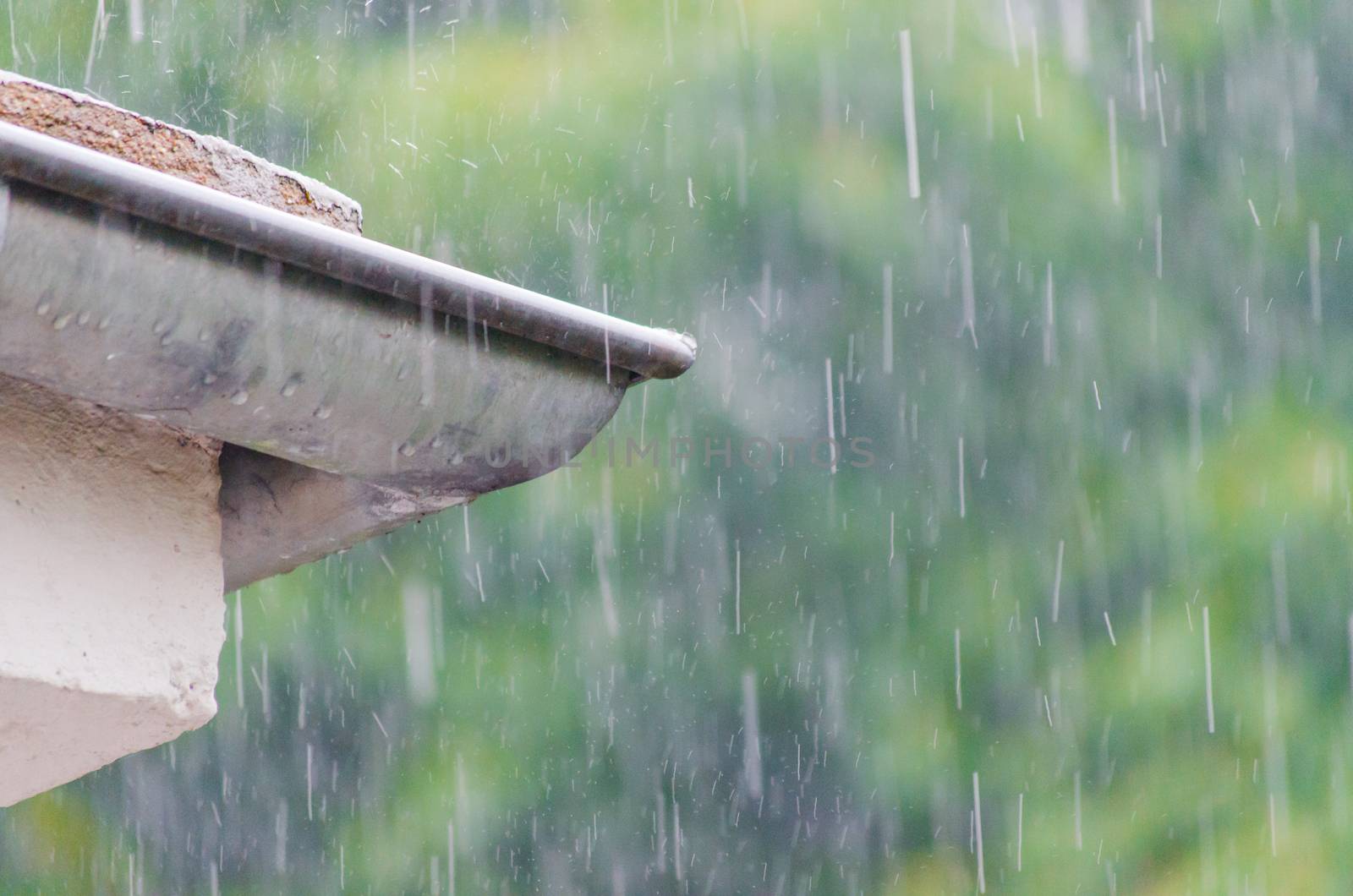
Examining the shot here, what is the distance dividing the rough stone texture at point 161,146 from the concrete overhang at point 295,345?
5.9 inches

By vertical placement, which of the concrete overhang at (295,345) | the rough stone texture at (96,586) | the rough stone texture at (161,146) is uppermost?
the rough stone texture at (161,146)

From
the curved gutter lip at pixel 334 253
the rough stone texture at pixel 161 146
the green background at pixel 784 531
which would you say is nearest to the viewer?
the curved gutter lip at pixel 334 253

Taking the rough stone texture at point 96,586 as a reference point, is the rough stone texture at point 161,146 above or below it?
above

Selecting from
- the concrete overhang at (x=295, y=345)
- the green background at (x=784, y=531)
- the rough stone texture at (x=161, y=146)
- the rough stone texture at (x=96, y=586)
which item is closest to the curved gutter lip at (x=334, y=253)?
the concrete overhang at (x=295, y=345)

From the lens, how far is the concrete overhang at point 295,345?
96cm

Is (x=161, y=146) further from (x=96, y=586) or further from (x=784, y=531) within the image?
(x=784, y=531)

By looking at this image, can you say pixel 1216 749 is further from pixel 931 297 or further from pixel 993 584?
pixel 931 297

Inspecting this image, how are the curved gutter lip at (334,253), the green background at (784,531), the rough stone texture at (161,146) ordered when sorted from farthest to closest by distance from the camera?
the green background at (784,531)
the rough stone texture at (161,146)
the curved gutter lip at (334,253)

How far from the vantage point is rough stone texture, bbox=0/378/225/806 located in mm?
1104

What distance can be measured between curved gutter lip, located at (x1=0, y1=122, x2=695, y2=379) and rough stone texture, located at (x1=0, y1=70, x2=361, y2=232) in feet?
0.47

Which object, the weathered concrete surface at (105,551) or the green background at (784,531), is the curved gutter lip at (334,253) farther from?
the green background at (784,531)

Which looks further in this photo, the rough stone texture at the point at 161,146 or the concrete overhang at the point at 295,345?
the rough stone texture at the point at 161,146

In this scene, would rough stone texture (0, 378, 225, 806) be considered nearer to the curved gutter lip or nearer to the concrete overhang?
the concrete overhang

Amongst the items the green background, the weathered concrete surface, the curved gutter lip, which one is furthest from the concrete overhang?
the green background
